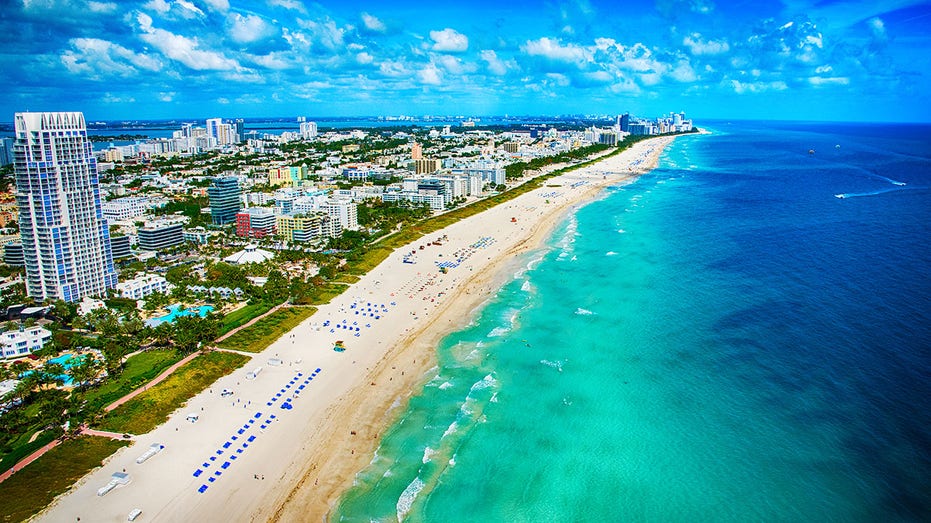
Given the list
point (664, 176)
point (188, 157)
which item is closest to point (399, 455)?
point (664, 176)

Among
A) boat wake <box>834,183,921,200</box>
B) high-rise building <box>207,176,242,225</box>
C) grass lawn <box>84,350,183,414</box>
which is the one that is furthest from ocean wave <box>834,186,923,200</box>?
grass lawn <box>84,350,183,414</box>

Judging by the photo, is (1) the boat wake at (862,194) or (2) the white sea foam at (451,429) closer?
(2) the white sea foam at (451,429)

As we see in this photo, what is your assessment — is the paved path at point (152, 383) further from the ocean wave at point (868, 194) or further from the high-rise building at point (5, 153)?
the high-rise building at point (5, 153)

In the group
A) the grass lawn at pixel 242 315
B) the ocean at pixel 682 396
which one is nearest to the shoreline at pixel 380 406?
the ocean at pixel 682 396

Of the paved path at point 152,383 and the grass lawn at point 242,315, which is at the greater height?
the grass lawn at point 242,315

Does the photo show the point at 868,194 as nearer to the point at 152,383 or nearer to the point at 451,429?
the point at 451,429

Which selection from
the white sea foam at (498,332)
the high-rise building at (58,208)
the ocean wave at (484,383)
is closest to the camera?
the ocean wave at (484,383)

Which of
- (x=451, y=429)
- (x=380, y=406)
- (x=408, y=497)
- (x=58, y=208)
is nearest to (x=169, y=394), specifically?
(x=380, y=406)

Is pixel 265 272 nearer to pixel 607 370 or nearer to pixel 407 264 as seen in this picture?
pixel 407 264
